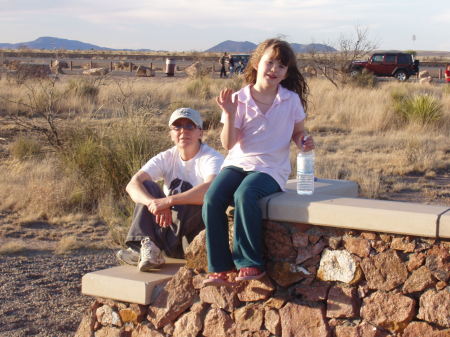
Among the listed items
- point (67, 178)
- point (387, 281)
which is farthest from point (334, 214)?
point (67, 178)

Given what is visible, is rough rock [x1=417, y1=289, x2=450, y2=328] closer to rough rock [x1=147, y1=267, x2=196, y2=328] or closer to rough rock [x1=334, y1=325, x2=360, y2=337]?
rough rock [x1=334, y1=325, x2=360, y2=337]

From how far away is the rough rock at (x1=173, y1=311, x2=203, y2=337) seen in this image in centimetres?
439

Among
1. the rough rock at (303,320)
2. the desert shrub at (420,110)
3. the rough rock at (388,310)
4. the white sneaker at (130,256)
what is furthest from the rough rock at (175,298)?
the desert shrub at (420,110)

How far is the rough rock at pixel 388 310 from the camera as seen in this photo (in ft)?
12.4

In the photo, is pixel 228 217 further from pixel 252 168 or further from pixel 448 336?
pixel 448 336

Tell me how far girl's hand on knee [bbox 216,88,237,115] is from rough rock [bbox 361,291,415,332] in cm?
126

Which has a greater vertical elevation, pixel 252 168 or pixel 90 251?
pixel 252 168

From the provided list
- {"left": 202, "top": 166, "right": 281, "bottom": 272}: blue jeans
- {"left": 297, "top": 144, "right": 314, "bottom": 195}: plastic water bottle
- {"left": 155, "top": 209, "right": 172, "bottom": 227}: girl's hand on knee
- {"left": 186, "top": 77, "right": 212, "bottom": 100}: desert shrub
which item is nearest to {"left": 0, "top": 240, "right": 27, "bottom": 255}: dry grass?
{"left": 155, "top": 209, "right": 172, "bottom": 227}: girl's hand on knee

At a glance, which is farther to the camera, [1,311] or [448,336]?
[1,311]

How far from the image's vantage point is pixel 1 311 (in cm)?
578

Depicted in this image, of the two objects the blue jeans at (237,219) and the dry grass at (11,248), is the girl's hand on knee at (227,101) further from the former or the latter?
the dry grass at (11,248)

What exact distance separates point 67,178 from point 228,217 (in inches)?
220

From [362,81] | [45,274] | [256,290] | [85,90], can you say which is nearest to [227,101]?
[256,290]

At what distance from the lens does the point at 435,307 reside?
12.1 feet
